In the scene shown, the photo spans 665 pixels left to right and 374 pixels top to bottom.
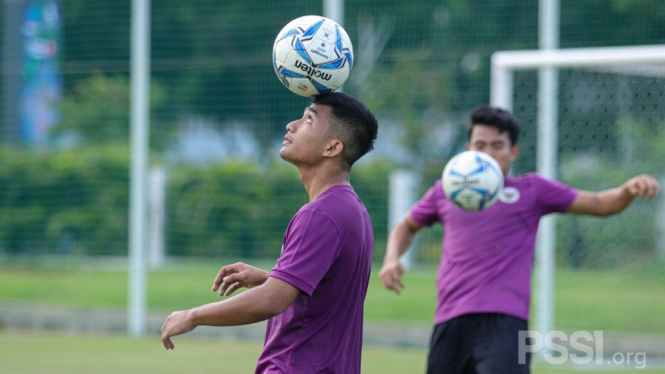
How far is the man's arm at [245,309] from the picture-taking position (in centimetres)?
352

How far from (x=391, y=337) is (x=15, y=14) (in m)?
9.69

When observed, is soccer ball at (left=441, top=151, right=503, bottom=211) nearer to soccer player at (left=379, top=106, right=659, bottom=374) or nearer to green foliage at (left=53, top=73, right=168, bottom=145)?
soccer player at (left=379, top=106, right=659, bottom=374)

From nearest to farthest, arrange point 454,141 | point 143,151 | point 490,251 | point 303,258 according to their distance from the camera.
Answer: point 303,258 < point 490,251 < point 143,151 < point 454,141

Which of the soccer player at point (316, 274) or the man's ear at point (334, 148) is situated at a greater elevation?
the man's ear at point (334, 148)

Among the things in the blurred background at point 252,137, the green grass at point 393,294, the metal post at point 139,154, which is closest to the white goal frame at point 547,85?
the blurred background at point 252,137

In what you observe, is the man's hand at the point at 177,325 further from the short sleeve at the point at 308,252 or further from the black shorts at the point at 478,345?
the black shorts at the point at 478,345

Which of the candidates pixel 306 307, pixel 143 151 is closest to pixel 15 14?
pixel 143 151

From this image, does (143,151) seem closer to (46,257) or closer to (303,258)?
(46,257)

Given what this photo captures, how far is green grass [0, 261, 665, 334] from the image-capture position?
1097cm

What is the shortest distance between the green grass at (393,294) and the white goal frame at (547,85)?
1301mm

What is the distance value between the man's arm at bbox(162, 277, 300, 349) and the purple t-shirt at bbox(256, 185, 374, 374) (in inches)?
1.8

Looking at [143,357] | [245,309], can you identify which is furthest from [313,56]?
[143,357]

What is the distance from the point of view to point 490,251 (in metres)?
5.79

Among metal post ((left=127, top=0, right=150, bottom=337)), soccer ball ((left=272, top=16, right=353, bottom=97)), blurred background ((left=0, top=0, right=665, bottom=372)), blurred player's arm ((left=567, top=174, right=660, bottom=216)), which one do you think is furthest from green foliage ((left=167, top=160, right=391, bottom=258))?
soccer ball ((left=272, top=16, right=353, bottom=97))
